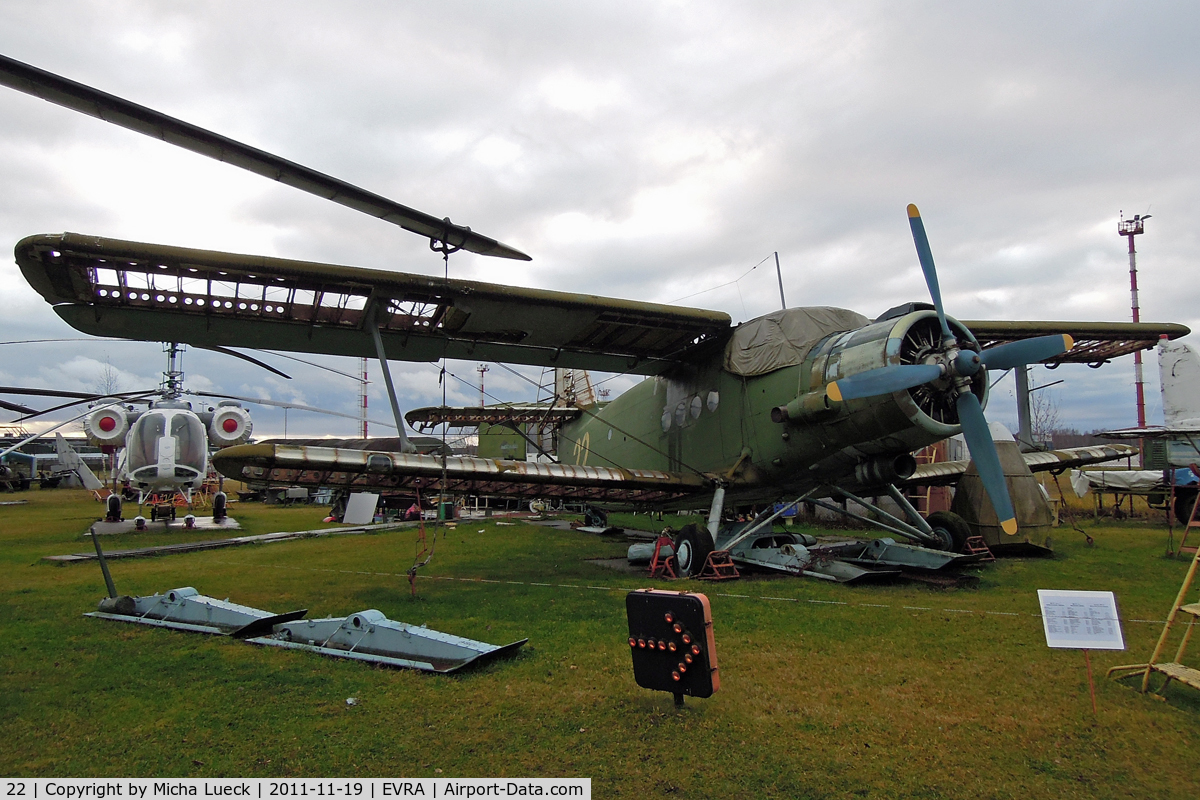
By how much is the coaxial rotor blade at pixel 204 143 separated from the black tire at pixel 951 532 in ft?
34.4

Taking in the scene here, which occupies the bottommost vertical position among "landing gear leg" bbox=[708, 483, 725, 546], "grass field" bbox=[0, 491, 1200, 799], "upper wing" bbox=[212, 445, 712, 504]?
"grass field" bbox=[0, 491, 1200, 799]

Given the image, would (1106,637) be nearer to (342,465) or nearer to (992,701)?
(992,701)

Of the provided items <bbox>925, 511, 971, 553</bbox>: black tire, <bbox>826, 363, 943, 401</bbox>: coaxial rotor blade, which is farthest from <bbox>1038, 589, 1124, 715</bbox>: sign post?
<bbox>925, 511, 971, 553</bbox>: black tire

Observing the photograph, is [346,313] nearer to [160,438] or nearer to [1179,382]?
[160,438]

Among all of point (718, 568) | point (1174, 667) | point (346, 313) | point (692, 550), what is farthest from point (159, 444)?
point (1174, 667)

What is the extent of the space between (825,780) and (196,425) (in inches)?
931

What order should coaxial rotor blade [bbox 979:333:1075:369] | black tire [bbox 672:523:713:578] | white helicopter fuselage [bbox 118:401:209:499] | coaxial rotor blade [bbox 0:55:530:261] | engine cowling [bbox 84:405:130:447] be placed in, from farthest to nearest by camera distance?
1. engine cowling [bbox 84:405:130:447]
2. white helicopter fuselage [bbox 118:401:209:499]
3. black tire [bbox 672:523:713:578]
4. coaxial rotor blade [bbox 979:333:1075:369]
5. coaxial rotor blade [bbox 0:55:530:261]

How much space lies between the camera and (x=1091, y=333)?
12500 millimetres

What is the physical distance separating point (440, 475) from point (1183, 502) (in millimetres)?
21416

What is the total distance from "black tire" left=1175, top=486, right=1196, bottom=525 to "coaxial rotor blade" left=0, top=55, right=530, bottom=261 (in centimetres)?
2221

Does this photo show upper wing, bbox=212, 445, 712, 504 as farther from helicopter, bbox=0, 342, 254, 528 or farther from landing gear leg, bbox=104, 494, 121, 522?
landing gear leg, bbox=104, 494, 121, 522

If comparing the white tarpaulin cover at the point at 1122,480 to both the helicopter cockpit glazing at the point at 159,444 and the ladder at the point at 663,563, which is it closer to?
the ladder at the point at 663,563

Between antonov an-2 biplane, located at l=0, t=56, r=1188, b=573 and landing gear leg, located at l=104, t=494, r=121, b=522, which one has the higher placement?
antonov an-2 biplane, located at l=0, t=56, r=1188, b=573

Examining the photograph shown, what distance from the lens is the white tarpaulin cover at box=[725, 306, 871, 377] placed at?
977 centimetres
